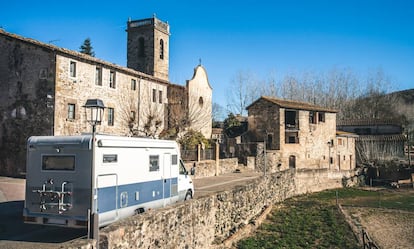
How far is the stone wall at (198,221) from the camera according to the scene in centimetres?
873

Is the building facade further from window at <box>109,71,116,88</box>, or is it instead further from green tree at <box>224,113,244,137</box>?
window at <box>109,71,116,88</box>

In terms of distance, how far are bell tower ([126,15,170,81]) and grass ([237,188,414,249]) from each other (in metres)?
22.7

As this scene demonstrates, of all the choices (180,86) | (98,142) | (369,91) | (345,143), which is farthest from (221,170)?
(369,91)

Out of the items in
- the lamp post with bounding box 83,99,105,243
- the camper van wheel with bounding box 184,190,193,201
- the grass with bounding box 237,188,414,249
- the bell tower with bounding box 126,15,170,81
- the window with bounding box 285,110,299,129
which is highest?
the bell tower with bounding box 126,15,170,81

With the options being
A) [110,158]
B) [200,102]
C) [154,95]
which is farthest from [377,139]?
[110,158]

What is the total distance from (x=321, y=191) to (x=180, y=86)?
17.5m

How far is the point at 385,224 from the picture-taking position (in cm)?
2288

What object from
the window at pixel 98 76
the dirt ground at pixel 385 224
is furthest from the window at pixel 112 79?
the dirt ground at pixel 385 224

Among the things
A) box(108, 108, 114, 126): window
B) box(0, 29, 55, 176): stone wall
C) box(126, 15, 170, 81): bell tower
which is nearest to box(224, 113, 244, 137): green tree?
box(126, 15, 170, 81): bell tower

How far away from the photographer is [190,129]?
33750 millimetres

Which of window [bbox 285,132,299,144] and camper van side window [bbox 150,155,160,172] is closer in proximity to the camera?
camper van side window [bbox 150,155,160,172]

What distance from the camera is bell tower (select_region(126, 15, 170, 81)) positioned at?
4216 centimetres

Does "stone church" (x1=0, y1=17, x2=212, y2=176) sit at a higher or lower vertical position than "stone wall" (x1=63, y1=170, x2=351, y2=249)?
higher

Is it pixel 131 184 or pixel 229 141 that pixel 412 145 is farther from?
pixel 131 184
